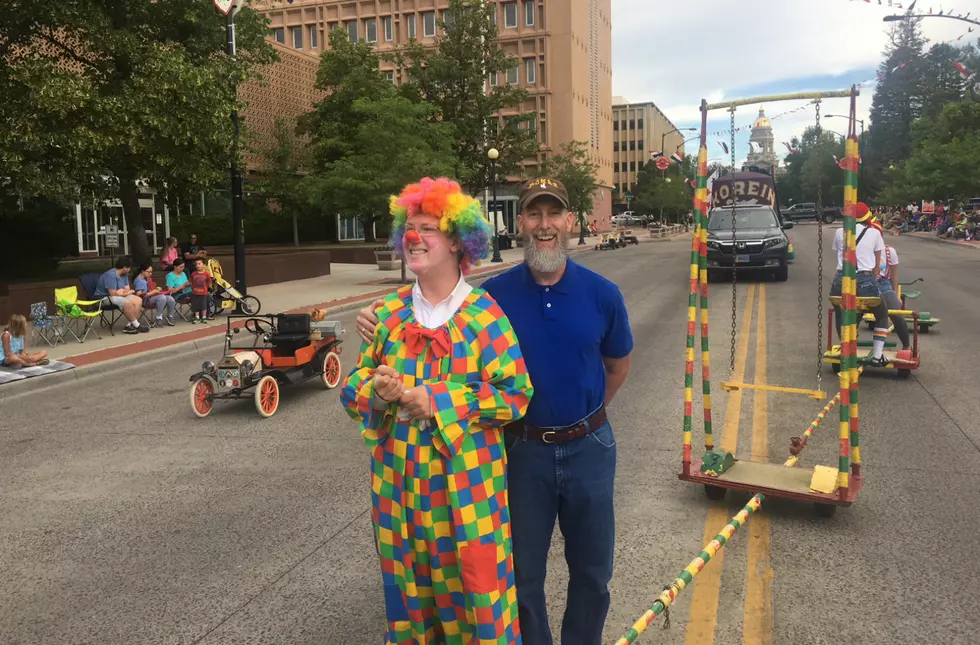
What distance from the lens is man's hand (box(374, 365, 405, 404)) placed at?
2.45 metres

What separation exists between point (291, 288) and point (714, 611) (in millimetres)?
21064

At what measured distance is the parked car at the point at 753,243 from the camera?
20203 millimetres

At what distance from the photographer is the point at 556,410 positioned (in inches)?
112

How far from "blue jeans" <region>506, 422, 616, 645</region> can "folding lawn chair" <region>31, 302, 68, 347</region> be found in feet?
42.3

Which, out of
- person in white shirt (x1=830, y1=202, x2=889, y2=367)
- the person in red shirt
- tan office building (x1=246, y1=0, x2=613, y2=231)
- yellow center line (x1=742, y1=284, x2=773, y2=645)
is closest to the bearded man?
yellow center line (x1=742, y1=284, x2=773, y2=645)

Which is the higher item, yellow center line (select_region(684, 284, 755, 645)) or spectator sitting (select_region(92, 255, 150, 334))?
spectator sitting (select_region(92, 255, 150, 334))

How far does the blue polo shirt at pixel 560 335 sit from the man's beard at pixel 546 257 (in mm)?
70

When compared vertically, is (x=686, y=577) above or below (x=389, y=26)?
Answer: below

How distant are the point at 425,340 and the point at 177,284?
51.3 ft

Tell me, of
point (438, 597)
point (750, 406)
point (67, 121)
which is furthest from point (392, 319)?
point (67, 121)

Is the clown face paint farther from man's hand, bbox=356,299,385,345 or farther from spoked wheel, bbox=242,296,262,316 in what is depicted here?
spoked wheel, bbox=242,296,262,316

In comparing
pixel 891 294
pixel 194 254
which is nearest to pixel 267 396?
pixel 891 294

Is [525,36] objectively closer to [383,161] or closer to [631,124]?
[383,161]

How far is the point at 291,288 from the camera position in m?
23.6
